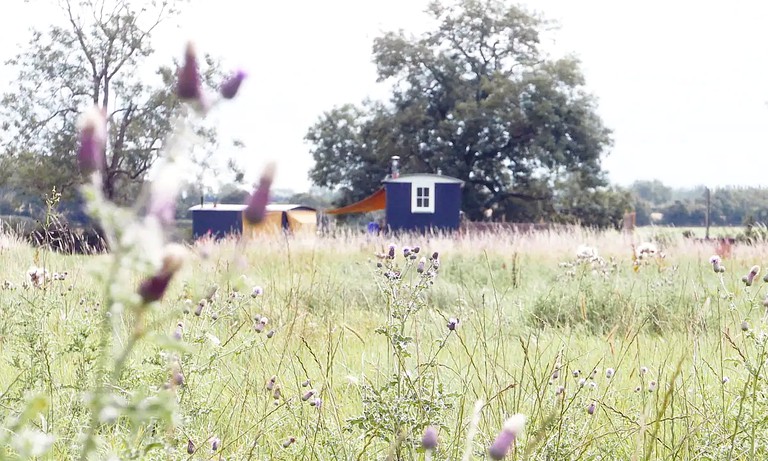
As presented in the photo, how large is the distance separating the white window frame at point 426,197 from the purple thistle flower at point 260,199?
885 inches

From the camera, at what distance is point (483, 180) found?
28312mm

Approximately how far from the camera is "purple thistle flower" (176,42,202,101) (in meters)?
0.77

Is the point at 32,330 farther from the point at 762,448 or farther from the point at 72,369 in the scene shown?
the point at 762,448

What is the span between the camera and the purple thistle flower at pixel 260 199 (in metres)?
0.85

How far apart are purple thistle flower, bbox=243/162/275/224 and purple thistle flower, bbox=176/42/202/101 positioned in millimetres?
139

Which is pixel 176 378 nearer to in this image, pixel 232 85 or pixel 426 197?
pixel 232 85

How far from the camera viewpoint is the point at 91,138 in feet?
2.39

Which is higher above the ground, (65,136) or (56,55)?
(56,55)

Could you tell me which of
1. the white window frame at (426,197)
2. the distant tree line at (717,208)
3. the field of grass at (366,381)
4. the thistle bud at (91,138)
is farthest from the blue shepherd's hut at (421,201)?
the thistle bud at (91,138)

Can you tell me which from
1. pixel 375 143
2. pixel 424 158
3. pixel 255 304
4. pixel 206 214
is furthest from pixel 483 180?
pixel 255 304

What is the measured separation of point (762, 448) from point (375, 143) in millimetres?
27774

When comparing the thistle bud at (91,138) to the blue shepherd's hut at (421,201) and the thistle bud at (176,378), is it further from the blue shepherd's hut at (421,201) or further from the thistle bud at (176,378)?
the blue shepherd's hut at (421,201)

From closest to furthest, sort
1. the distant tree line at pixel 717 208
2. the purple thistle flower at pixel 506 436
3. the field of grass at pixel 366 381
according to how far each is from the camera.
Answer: the purple thistle flower at pixel 506 436
the field of grass at pixel 366 381
the distant tree line at pixel 717 208

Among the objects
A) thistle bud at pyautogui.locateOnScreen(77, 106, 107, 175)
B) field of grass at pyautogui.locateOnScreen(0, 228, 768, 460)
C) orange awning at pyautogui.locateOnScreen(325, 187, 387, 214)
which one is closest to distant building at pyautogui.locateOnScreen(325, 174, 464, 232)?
orange awning at pyautogui.locateOnScreen(325, 187, 387, 214)
